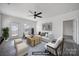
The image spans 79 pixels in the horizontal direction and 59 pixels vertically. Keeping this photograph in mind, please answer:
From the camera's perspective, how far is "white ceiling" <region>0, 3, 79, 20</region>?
→ 1841mm

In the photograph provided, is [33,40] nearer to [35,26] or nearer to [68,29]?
[35,26]

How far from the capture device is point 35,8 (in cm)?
188

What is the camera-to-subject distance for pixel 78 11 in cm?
181

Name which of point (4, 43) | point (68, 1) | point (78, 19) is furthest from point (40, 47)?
point (68, 1)

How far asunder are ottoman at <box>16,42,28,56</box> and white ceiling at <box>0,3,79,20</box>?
693 mm

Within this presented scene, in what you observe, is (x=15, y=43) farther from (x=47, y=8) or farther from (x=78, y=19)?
(x=78, y=19)

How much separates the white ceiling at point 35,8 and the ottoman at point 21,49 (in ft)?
2.27

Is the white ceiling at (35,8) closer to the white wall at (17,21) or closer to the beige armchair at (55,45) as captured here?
the white wall at (17,21)

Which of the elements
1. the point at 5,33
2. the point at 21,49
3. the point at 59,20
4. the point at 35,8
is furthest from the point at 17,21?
the point at 59,20

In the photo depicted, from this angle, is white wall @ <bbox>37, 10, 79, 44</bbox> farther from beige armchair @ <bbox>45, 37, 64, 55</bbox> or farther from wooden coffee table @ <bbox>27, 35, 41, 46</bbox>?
wooden coffee table @ <bbox>27, 35, 41, 46</bbox>

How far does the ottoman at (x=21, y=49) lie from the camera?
1851mm

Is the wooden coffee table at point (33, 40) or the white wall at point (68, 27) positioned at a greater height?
the white wall at point (68, 27)

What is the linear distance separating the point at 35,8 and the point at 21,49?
1.03 meters

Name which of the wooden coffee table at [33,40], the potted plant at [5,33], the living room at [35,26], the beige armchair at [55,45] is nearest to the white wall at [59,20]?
the living room at [35,26]
